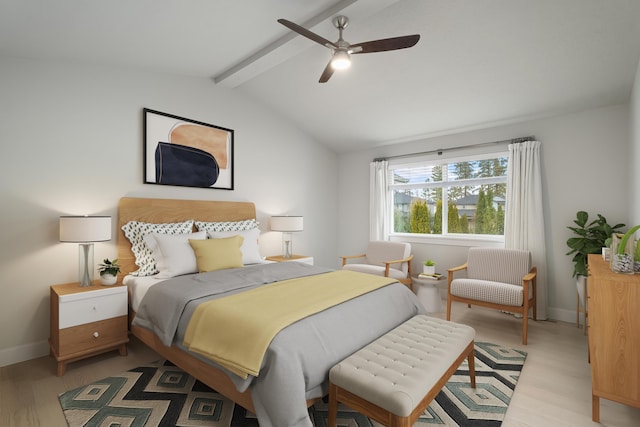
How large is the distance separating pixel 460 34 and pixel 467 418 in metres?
2.98

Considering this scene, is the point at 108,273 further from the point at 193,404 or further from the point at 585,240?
the point at 585,240

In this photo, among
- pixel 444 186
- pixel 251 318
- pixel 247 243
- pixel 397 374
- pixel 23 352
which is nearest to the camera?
pixel 397 374

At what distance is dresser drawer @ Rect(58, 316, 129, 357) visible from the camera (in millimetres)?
2482

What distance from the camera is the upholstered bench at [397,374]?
4.85 ft

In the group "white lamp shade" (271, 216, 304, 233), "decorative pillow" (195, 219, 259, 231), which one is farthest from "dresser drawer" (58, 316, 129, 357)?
"white lamp shade" (271, 216, 304, 233)

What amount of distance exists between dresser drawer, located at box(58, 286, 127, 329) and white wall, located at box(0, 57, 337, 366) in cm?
58

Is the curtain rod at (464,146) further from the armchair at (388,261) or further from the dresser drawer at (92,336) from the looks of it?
the dresser drawer at (92,336)

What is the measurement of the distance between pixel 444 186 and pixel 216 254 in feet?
11.4

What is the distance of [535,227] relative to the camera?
3812mm

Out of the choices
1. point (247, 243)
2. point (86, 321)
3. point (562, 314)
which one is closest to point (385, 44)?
point (247, 243)

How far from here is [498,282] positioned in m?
3.70

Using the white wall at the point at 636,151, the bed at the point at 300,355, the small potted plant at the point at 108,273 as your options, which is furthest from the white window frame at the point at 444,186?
the small potted plant at the point at 108,273

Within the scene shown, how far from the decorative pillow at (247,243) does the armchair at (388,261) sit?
1545 mm

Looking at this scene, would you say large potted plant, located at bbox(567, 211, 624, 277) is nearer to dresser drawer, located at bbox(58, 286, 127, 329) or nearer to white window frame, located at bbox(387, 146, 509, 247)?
white window frame, located at bbox(387, 146, 509, 247)
